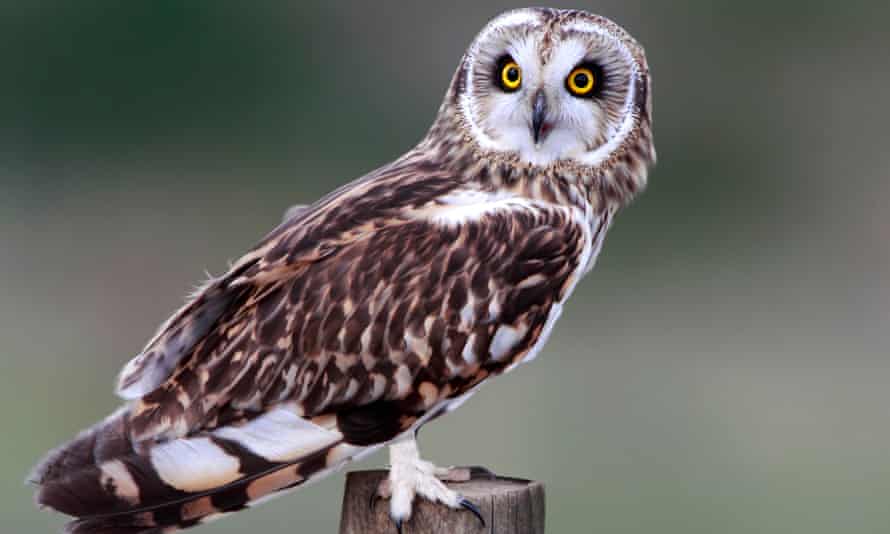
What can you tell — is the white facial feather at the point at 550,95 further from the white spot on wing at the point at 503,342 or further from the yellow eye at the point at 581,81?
the white spot on wing at the point at 503,342

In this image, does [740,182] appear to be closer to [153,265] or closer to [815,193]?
[815,193]

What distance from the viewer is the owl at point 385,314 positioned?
326 centimetres

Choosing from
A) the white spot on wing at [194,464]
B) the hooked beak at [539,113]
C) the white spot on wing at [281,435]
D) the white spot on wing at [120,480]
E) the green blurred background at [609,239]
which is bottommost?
the green blurred background at [609,239]

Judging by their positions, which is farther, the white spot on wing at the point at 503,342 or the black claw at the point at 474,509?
the white spot on wing at the point at 503,342

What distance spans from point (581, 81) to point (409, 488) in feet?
3.19

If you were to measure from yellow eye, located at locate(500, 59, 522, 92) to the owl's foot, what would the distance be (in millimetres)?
826

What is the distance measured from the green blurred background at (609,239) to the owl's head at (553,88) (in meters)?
3.42

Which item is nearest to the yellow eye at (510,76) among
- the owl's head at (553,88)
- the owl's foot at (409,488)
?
the owl's head at (553,88)

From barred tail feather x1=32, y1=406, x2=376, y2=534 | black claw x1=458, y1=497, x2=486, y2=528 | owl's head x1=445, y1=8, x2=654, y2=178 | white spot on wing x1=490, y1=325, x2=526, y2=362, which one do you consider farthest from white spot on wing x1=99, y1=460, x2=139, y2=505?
owl's head x1=445, y1=8, x2=654, y2=178

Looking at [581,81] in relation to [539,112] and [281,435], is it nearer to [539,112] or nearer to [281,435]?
[539,112]

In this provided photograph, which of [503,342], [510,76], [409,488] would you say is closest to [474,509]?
[409,488]

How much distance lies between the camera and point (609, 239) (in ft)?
33.9

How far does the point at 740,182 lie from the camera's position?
12.3m

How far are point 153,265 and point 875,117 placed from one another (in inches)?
264
